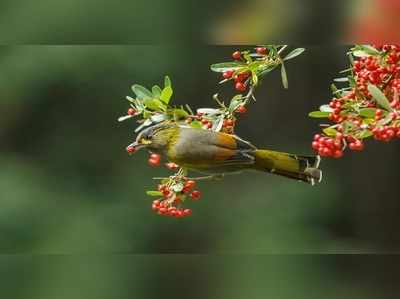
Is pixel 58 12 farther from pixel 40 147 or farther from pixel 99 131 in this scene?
pixel 99 131

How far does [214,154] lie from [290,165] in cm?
9

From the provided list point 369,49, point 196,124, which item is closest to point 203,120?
point 196,124

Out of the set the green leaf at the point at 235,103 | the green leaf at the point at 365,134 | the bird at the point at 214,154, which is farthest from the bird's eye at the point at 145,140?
the green leaf at the point at 365,134

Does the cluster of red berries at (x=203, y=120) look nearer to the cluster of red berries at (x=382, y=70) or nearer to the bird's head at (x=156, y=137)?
the bird's head at (x=156, y=137)

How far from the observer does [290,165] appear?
936 mm

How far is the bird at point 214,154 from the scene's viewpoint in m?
0.91

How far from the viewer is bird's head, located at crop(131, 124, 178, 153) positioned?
0.91m

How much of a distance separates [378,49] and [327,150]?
0.16 meters

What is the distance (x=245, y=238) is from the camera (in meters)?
1.62

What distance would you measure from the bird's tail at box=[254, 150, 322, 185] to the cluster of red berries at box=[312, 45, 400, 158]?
0.06 m

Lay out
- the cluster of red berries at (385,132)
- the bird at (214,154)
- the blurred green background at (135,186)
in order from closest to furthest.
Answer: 1. the cluster of red berries at (385,132)
2. the bird at (214,154)
3. the blurred green background at (135,186)

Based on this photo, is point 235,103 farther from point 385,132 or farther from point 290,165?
point 385,132

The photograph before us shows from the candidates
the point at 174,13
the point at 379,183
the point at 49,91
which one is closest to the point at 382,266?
the point at 379,183

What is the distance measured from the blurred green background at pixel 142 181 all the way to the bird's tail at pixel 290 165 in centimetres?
14
